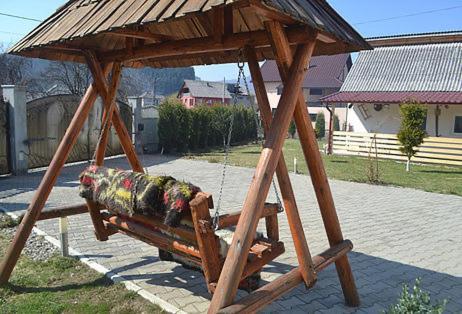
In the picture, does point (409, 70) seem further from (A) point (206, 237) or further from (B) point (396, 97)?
(A) point (206, 237)

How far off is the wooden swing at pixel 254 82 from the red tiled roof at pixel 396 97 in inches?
631

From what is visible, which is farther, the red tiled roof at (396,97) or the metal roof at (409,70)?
the metal roof at (409,70)

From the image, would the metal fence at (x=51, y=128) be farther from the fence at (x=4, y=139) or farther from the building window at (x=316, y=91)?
the building window at (x=316, y=91)

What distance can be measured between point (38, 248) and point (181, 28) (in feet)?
11.2

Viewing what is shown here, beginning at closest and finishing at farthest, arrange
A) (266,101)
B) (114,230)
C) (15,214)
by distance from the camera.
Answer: (266,101) < (114,230) < (15,214)

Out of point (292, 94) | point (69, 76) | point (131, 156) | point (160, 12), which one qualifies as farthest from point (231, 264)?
point (69, 76)

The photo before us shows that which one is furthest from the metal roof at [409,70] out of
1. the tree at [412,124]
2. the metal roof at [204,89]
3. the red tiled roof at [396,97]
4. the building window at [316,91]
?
the metal roof at [204,89]

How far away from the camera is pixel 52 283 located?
13.5 ft

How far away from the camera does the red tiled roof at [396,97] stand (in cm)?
1795

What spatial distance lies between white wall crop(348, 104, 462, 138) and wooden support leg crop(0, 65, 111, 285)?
18.7 meters

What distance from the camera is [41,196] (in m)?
4.18

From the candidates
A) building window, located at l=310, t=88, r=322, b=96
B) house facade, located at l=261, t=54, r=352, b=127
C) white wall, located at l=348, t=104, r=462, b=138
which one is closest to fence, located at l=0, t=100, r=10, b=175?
white wall, located at l=348, t=104, r=462, b=138

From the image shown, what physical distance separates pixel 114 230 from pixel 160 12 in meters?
2.72

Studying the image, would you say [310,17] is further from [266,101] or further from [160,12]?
[160,12]
